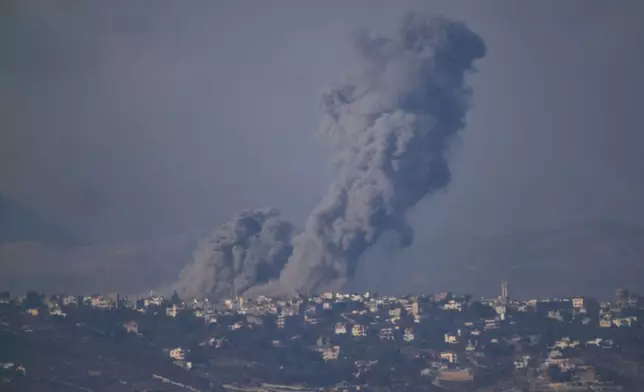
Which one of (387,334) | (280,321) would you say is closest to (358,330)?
(387,334)

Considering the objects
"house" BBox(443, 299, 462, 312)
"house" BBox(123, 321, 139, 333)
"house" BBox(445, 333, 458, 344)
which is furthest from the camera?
"house" BBox(123, 321, 139, 333)

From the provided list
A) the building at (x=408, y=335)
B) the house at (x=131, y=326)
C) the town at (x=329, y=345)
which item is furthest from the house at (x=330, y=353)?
the house at (x=131, y=326)

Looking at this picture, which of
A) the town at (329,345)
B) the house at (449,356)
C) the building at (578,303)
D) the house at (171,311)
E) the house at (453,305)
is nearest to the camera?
the town at (329,345)

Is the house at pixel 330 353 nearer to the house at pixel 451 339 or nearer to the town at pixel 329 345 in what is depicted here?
the town at pixel 329 345

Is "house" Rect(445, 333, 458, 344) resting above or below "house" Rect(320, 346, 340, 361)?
above

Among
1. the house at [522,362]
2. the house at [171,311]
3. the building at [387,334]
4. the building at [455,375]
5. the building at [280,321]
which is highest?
the house at [171,311]

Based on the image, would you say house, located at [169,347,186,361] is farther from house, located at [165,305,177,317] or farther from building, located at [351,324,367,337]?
building, located at [351,324,367,337]

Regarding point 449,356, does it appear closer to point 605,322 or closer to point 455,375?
point 455,375

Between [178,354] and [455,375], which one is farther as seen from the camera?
[178,354]

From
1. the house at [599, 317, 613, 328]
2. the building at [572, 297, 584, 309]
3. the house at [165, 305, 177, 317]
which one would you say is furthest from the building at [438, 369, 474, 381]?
the house at [165, 305, 177, 317]

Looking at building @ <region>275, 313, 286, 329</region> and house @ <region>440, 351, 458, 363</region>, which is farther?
building @ <region>275, 313, 286, 329</region>
